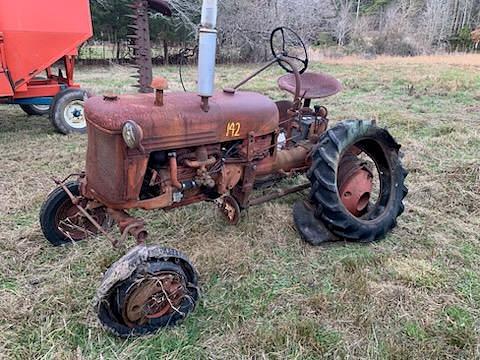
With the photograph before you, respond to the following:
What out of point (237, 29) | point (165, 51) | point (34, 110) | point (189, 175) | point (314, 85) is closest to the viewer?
point (189, 175)

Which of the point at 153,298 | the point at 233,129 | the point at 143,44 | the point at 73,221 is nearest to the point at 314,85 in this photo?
the point at 233,129

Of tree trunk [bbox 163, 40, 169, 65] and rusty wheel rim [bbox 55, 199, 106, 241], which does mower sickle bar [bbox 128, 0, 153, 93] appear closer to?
rusty wheel rim [bbox 55, 199, 106, 241]

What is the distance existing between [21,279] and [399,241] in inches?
97.2

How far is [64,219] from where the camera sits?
2854 mm

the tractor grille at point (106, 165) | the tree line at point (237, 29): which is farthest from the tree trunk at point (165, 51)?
the tractor grille at point (106, 165)

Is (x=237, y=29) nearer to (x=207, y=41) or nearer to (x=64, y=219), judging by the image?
(x=64, y=219)

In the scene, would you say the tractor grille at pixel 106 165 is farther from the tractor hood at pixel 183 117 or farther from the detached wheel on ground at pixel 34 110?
the detached wheel on ground at pixel 34 110

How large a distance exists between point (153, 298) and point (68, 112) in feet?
14.3

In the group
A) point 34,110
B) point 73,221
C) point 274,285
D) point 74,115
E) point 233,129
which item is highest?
point 233,129

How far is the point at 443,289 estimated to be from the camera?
2480mm

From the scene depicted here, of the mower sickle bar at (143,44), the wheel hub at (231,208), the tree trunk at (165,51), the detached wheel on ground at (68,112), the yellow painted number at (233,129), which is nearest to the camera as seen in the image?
the yellow painted number at (233,129)

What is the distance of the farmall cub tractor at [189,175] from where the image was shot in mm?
2033

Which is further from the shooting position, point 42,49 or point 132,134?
point 42,49

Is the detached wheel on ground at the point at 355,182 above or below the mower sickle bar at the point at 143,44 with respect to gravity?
below
